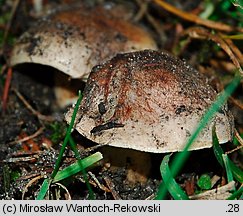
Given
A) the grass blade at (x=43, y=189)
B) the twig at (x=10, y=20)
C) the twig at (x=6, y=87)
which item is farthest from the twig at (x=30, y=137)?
the twig at (x=10, y=20)

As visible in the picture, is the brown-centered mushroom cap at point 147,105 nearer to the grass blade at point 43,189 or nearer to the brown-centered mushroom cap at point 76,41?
the grass blade at point 43,189

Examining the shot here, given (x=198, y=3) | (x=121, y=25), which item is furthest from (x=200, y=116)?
(x=198, y=3)

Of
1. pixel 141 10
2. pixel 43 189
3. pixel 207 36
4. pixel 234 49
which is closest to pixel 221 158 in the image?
pixel 43 189

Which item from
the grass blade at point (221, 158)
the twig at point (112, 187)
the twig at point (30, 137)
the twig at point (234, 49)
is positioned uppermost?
the twig at point (234, 49)

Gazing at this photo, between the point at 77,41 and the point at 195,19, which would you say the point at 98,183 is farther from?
the point at 195,19

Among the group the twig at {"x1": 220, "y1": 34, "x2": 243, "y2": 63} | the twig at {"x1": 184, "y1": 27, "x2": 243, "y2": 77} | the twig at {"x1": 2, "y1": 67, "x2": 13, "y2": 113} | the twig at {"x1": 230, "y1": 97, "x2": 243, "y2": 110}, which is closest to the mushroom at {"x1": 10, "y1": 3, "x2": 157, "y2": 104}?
the twig at {"x1": 2, "y1": 67, "x2": 13, "y2": 113}

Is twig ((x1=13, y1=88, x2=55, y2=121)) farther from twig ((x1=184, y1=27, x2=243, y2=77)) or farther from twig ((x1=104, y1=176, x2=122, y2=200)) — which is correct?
twig ((x1=184, y1=27, x2=243, y2=77))

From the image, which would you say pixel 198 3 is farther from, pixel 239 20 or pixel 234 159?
pixel 234 159
